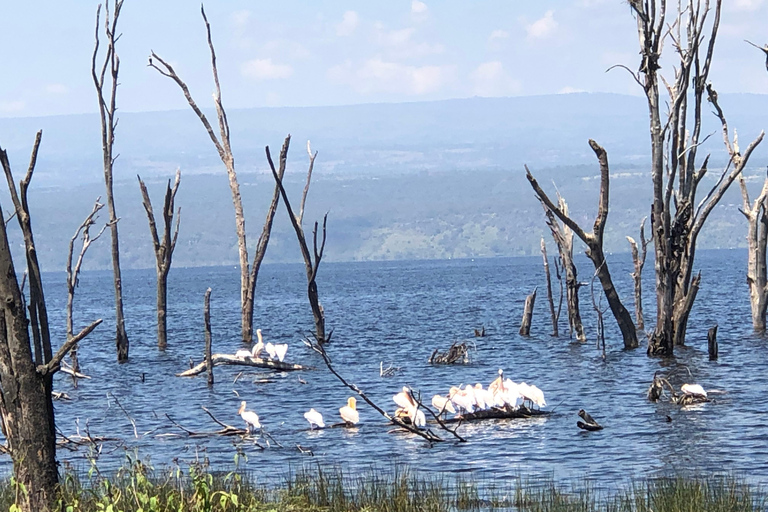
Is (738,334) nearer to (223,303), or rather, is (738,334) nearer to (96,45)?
(96,45)

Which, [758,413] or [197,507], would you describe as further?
[758,413]

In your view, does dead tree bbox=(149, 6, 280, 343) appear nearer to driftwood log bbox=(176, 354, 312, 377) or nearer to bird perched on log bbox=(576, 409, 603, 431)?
driftwood log bbox=(176, 354, 312, 377)

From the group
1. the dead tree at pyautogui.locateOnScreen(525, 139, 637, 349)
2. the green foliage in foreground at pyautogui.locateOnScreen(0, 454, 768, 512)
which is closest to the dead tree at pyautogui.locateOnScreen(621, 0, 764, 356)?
the dead tree at pyautogui.locateOnScreen(525, 139, 637, 349)

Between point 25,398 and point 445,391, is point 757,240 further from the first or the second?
point 25,398

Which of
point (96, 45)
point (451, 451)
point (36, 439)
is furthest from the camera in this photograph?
point (96, 45)

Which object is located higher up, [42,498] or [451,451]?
[42,498]

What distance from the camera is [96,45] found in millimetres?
26844

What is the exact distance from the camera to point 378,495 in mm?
11375

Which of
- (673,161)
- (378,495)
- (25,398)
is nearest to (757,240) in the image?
(673,161)

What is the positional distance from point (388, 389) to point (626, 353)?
23.3 ft

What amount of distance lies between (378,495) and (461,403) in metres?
6.28

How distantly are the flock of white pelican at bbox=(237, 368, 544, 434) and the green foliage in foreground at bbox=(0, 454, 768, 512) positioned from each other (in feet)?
13.1

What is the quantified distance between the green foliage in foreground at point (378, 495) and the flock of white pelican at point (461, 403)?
157 inches

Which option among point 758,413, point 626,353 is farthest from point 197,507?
point 626,353
